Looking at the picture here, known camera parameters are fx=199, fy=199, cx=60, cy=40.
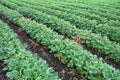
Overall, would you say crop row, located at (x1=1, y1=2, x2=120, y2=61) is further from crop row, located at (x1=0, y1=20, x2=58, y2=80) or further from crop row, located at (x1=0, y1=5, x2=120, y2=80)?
crop row, located at (x1=0, y1=20, x2=58, y2=80)

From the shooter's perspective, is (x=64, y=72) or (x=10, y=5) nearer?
(x=64, y=72)

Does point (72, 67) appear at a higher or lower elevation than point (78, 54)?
lower

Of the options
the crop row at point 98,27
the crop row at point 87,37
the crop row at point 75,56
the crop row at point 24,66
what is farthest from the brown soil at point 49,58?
the crop row at point 98,27

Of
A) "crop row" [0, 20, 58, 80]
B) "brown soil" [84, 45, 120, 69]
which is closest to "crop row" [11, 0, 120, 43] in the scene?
"brown soil" [84, 45, 120, 69]

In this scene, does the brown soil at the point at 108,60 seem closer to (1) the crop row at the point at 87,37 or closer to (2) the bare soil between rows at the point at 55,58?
(2) the bare soil between rows at the point at 55,58

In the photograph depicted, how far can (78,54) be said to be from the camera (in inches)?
219

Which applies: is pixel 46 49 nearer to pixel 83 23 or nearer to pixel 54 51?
pixel 54 51

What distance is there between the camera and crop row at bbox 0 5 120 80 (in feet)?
16.1

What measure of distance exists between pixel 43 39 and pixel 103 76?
9.70 ft

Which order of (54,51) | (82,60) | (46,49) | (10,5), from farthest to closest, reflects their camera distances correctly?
(10,5) < (46,49) < (54,51) < (82,60)

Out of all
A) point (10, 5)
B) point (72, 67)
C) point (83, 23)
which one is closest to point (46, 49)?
point (72, 67)

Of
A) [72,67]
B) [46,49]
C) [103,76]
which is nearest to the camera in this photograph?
[103,76]

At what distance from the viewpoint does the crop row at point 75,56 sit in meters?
4.90

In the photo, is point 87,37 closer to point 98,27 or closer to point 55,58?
point 55,58
